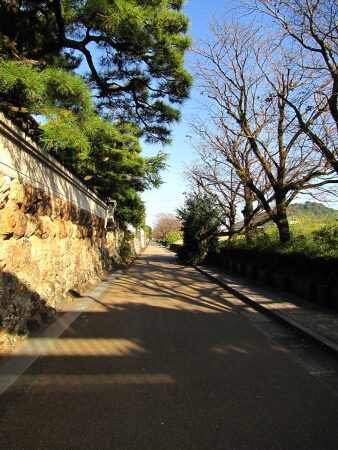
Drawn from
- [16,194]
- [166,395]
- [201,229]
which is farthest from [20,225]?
[201,229]

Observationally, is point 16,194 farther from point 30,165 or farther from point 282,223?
point 282,223

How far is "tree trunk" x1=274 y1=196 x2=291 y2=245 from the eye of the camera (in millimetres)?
13370

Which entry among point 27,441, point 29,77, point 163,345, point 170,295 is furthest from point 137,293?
point 27,441

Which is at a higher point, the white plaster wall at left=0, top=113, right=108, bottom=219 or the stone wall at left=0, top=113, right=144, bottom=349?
the white plaster wall at left=0, top=113, right=108, bottom=219

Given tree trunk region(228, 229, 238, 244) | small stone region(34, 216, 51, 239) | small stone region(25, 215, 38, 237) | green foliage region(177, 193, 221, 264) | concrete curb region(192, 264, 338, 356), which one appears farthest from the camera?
green foliage region(177, 193, 221, 264)

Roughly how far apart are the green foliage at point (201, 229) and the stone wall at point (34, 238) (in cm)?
1318

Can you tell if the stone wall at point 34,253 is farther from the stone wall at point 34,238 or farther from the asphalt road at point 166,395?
the asphalt road at point 166,395

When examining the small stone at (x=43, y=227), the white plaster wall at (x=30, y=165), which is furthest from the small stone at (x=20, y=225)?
the small stone at (x=43, y=227)

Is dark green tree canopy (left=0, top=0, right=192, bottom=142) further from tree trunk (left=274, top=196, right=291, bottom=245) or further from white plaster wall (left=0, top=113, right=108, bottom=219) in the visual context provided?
tree trunk (left=274, top=196, right=291, bottom=245)

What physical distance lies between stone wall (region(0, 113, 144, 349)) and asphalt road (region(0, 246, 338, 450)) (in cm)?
80

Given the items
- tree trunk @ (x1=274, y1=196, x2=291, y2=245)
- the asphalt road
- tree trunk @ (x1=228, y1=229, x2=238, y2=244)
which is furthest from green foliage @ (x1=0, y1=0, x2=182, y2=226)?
tree trunk @ (x1=228, y1=229, x2=238, y2=244)

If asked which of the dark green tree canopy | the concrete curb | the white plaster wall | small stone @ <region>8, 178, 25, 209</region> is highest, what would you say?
the dark green tree canopy

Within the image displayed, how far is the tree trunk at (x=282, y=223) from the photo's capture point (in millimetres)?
13370

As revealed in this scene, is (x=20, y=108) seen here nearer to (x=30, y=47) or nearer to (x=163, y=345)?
(x=30, y=47)
